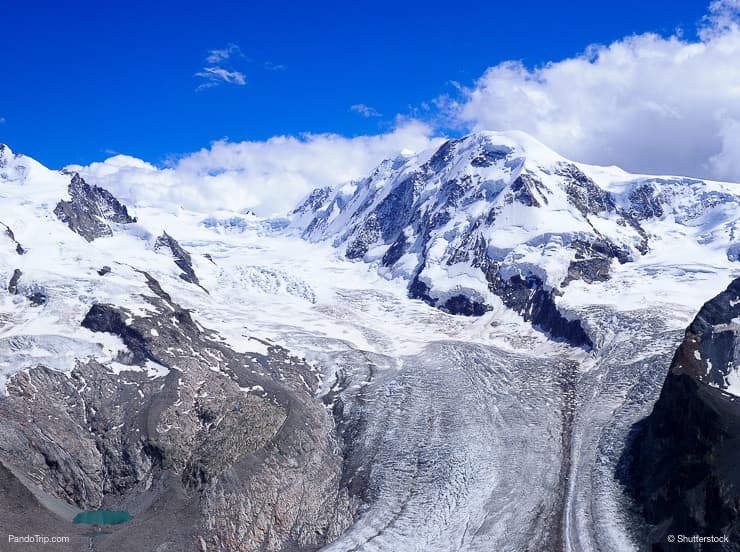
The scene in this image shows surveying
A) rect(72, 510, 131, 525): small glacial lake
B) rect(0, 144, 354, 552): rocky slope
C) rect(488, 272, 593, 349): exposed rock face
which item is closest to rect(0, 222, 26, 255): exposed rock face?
rect(0, 144, 354, 552): rocky slope

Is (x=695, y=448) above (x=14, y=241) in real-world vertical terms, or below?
below

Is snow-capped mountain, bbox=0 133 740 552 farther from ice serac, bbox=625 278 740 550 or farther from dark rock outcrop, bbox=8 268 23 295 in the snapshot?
ice serac, bbox=625 278 740 550

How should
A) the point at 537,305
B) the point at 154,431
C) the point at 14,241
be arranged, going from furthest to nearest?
the point at 537,305 < the point at 14,241 < the point at 154,431

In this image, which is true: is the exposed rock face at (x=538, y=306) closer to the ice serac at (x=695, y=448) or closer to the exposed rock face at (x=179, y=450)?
the ice serac at (x=695, y=448)

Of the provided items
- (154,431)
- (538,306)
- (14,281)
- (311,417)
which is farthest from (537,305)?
(14,281)

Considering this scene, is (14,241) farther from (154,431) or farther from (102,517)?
(102,517)

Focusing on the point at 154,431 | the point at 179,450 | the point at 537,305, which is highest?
the point at 537,305
